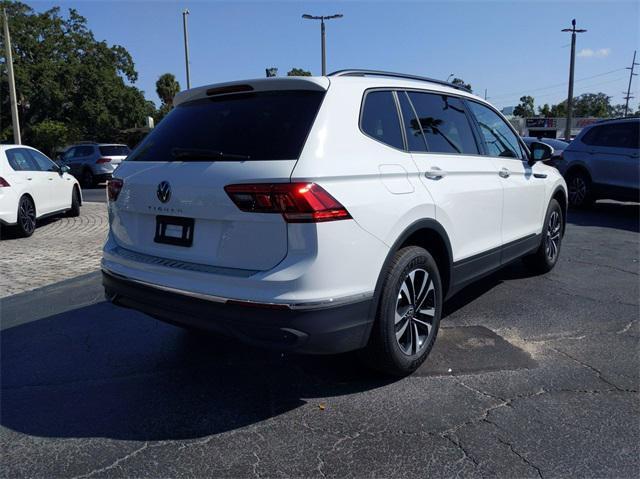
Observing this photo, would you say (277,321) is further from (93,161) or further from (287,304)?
(93,161)

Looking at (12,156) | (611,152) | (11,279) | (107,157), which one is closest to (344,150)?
(11,279)

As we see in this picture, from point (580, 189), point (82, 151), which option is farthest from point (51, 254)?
point (82, 151)

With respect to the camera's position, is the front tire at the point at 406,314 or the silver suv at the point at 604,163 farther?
the silver suv at the point at 604,163

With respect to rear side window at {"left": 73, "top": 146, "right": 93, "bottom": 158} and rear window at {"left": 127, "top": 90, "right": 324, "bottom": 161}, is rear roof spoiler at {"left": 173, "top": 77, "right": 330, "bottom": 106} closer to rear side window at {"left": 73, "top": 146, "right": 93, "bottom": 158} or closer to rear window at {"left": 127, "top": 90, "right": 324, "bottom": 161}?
rear window at {"left": 127, "top": 90, "right": 324, "bottom": 161}

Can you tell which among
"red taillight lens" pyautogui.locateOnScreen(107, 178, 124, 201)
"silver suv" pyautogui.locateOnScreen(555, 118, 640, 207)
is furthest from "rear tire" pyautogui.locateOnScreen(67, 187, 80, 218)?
"silver suv" pyautogui.locateOnScreen(555, 118, 640, 207)

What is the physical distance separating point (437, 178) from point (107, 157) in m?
18.4

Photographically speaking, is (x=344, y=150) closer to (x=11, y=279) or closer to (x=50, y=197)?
(x=11, y=279)

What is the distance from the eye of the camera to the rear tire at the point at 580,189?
11.2 m

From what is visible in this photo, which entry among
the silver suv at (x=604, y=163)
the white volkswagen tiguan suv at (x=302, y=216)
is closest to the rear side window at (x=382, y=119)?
the white volkswagen tiguan suv at (x=302, y=216)

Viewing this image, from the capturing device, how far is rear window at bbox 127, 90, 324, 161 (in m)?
2.97

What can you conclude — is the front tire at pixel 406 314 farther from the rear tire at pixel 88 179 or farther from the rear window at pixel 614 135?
the rear tire at pixel 88 179

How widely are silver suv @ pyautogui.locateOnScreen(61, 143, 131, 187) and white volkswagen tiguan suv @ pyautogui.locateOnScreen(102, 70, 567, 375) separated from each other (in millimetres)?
17374

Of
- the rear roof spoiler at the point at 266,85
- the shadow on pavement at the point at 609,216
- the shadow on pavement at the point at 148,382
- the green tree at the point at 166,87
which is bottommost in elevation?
the shadow on pavement at the point at 148,382

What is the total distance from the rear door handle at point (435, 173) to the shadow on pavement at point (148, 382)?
1.37m
